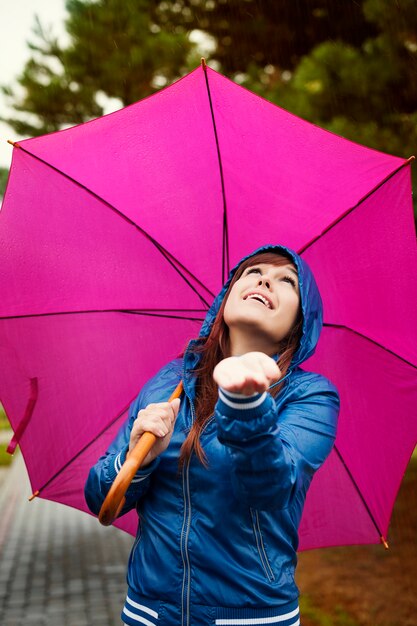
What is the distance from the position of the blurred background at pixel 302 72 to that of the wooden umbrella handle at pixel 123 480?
3746 millimetres

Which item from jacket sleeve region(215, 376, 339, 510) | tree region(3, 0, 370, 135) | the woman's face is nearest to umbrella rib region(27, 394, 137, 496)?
the woman's face

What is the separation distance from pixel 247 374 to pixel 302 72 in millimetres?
5316

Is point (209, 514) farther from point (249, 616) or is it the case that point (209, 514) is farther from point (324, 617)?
point (324, 617)

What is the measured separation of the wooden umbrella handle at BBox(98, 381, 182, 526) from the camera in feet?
5.67

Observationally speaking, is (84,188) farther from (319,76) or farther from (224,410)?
(319,76)

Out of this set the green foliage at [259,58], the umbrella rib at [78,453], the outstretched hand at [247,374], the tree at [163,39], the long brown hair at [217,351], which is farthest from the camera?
the tree at [163,39]

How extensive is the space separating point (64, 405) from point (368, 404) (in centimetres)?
120

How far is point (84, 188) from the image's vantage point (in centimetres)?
298

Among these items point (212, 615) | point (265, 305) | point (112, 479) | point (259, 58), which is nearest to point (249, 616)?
point (212, 615)

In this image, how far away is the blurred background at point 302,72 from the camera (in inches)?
226

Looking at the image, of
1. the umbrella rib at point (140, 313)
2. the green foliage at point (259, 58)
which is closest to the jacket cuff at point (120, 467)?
the umbrella rib at point (140, 313)

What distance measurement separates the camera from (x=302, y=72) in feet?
20.9

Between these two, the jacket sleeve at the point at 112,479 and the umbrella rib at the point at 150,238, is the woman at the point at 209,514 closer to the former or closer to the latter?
the jacket sleeve at the point at 112,479

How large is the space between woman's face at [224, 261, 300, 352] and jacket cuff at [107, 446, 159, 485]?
1.65ft
